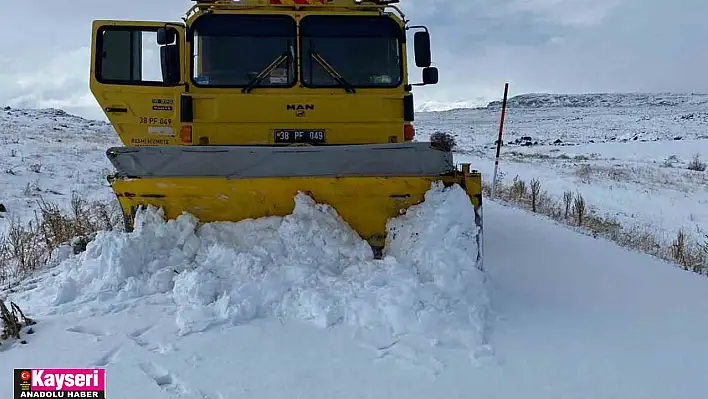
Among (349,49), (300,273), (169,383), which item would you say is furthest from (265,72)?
(169,383)

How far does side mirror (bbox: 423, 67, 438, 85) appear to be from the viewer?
22.8ft

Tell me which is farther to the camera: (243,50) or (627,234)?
(627,234)

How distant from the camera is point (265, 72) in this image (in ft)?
21.0

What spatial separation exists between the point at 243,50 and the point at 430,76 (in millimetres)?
2141

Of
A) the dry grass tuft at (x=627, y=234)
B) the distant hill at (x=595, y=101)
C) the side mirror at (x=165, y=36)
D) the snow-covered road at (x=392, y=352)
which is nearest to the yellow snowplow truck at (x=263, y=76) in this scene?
the side mirror at (x=165, y=36)

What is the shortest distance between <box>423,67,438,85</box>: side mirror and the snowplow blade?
7.22ft

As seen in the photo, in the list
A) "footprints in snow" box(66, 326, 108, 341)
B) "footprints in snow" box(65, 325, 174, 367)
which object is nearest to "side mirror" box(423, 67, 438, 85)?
"footprints in snow" box(65, 325, 174, 367)

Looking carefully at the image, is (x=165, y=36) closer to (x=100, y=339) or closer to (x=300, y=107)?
(x=300, y=107)

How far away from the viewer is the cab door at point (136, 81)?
620 centimetres

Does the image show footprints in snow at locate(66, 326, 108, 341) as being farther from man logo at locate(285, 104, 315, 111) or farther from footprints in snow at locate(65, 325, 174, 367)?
man logo at locate(285, 104, 315, 111)

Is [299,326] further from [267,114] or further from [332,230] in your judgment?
[267,114]

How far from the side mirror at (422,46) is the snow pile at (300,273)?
2315 millimetres

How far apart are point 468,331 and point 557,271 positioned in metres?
2.08

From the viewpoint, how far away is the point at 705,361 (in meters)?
3.63
